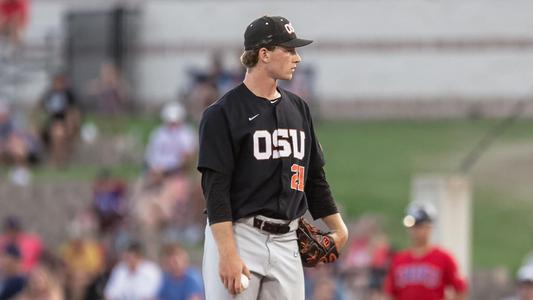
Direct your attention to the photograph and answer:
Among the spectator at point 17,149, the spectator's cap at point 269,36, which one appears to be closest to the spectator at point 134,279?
the spectator at point 17,149

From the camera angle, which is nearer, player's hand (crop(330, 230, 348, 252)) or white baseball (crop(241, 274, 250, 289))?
white baseball (crop(241, 274, 250, 289))

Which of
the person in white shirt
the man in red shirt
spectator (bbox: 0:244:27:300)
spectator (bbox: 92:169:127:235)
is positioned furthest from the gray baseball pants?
the person in white shirt

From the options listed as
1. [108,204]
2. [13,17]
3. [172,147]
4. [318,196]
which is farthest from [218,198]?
[13,17]

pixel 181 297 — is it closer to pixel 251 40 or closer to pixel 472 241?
pixel 472 241

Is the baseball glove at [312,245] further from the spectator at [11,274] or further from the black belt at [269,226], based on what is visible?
the spectator at [11,274]

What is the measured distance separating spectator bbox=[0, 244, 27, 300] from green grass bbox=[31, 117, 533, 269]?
4685mm

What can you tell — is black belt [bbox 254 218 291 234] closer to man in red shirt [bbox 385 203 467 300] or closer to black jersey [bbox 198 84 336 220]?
black jersey [bbox 198 84 336 220]

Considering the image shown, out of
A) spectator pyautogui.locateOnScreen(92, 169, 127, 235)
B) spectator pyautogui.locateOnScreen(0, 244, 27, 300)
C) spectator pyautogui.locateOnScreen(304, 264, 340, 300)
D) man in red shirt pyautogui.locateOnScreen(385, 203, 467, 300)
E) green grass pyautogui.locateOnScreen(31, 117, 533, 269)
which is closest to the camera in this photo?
man in red shirt pyautogui.locateOnScreen(385, 203, 467, 300)

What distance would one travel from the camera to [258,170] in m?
7.28

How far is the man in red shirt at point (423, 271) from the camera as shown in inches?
495

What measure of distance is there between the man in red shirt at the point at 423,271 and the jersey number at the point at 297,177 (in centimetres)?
534

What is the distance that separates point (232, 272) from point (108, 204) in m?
12.3

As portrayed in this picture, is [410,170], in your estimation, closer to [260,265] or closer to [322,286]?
[322,286]

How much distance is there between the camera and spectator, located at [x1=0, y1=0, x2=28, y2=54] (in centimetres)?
2480
